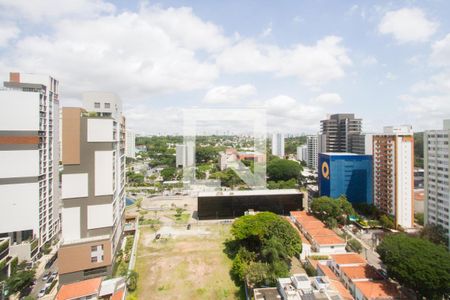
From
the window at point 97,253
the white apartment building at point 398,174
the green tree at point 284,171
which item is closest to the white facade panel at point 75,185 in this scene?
the window at point 97,253

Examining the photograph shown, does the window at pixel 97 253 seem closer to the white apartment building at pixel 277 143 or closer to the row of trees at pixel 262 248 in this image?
the row of trees at pixel 262 248

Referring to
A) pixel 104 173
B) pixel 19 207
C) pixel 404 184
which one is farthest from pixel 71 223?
pixel 404 184

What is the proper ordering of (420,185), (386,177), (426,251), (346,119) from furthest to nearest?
(346,119) → (420,185) → (386,177) → (426,251)

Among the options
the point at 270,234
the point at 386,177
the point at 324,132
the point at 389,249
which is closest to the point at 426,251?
the point at 389,249

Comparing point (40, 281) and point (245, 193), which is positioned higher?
point (245, 193)

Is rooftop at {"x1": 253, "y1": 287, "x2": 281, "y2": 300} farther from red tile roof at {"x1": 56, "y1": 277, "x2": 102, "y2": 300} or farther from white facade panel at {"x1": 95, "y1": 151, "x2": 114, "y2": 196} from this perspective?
white facade panel at {"x1": 95, "y1": 151, "x2": 114, "y2": 196}

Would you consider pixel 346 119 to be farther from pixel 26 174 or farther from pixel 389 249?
pixel 26 174
